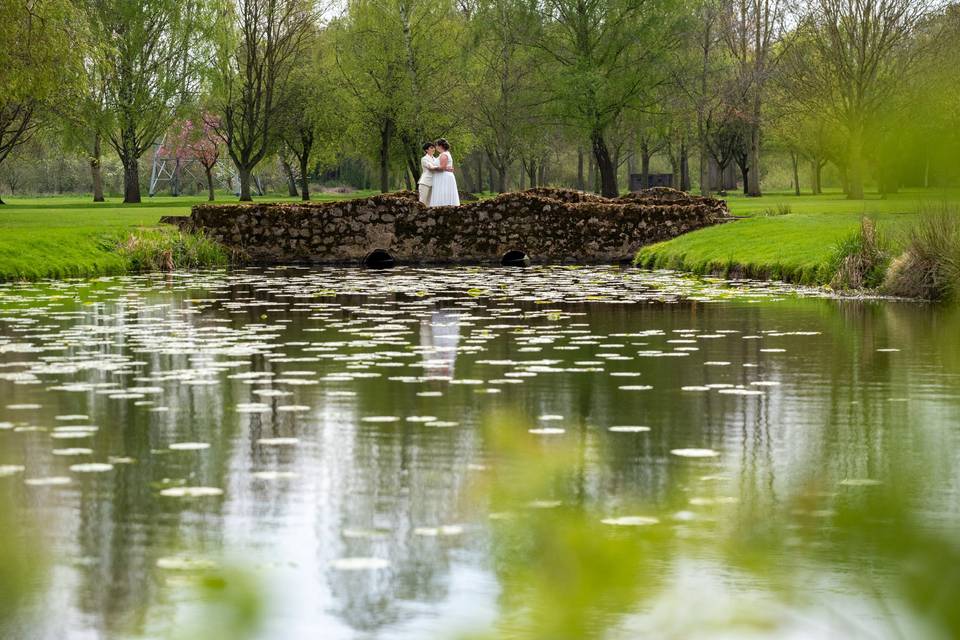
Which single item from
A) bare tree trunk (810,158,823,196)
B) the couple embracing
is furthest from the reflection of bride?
the couple embracing

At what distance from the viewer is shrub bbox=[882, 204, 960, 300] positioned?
1739 cm

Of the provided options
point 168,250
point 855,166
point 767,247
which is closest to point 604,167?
point 168,250

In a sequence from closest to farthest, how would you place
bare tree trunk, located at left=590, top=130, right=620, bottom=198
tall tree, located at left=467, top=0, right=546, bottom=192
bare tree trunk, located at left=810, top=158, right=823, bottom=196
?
1. bare tree trunk, located at left=810, top=158, right=823, bottom=196
2. bare tree trunk, located at left=590, top=130, right=620, bottom=198
3. tall tree, located at left=467, top=0, right=546, bottom=192

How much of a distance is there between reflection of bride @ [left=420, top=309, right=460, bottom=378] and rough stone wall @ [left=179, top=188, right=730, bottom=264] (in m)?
15.2

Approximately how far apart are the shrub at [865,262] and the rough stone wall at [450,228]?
40.7 ft

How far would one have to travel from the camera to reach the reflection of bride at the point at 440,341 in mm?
11789

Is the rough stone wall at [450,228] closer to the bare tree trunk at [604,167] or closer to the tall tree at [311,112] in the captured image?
the bare tree trunk at [604,167]

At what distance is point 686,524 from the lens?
572 centimetres

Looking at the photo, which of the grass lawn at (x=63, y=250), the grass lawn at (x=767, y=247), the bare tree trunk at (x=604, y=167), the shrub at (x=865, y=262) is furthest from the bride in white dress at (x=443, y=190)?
the bare tree trunk at (x=604, y=167)

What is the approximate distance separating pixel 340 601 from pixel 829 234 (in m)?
22.5

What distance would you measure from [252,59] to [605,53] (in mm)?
15199

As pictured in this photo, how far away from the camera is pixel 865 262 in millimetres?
20438

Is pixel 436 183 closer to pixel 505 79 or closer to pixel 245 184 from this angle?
pixel 505 79

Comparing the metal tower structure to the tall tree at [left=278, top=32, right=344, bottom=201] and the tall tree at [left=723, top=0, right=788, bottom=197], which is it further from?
the tall tree at [left=723, top=0, right=788, bottom=197]
